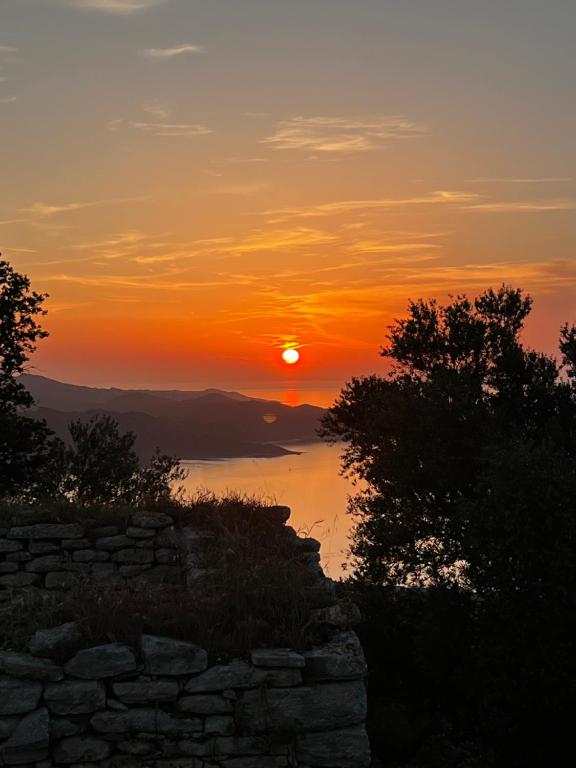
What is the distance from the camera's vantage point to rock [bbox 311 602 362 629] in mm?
6652

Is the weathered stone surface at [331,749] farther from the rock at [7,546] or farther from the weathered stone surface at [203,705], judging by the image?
the rock at [7,546]

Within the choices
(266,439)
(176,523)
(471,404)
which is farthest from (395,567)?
(266,439)

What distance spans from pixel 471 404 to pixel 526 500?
5442 mm

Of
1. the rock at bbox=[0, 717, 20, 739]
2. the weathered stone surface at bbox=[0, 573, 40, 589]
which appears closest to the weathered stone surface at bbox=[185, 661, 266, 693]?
the rock at bbox=[0, 717, 20, 739]

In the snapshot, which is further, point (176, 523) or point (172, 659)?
point (176, 523)

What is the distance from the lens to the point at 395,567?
1723 centimetres

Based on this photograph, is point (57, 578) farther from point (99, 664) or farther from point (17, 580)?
point (99, 664)

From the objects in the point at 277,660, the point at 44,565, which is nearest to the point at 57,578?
the point at 44,565

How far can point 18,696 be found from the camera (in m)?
5.75

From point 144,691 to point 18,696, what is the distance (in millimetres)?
947

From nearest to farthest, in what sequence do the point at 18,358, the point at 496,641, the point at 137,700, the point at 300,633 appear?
1. the point at 137,700
2. the point at 300,633
3. the point at 496,641
4. the point at 18,358

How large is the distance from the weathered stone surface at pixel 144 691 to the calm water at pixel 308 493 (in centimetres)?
414

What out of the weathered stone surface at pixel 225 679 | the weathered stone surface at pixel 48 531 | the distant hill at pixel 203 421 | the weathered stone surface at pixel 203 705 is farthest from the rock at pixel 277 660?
the distant hill at pixel 203 421

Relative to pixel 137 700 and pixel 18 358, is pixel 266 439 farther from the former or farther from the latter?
pixel 137 700
